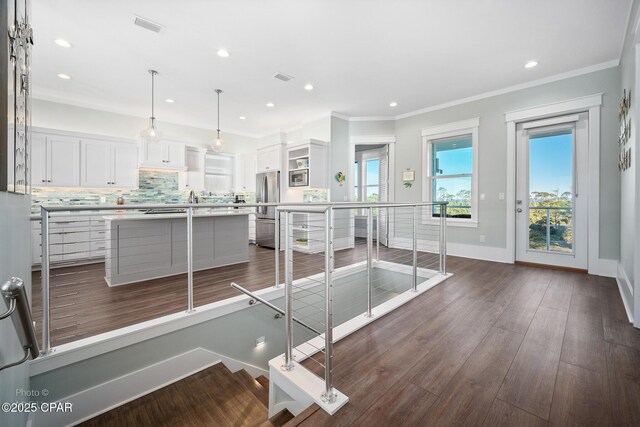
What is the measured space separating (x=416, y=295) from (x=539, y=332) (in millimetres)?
1049

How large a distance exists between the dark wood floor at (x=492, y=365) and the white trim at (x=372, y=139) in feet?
12.4

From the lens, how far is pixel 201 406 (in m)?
2.10

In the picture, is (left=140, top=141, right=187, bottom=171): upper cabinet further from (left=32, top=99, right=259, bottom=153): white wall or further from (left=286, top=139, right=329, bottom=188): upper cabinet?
(left=286, top=139, right=329, bottom=188): upper cabinet

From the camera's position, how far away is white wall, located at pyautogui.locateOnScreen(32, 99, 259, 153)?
15.4 feet

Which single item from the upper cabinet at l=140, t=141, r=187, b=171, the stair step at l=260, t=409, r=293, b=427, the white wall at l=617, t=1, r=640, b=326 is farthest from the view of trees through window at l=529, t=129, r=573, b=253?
the upper cabinet at l=140, t=141, r=187, b=171

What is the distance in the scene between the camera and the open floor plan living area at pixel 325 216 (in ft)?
5.12

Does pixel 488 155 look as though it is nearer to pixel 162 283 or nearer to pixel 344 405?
pixel 344 405

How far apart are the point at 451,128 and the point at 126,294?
5.54 m

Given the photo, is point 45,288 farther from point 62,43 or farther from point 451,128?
point 451,128

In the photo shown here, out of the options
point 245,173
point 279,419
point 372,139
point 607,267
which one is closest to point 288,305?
point 279,419

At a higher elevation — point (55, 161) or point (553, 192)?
point (55, 161)

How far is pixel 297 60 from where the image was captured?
356 centimetres

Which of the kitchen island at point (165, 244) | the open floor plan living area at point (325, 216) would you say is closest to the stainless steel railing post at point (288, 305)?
the open floor plan living area at point (325, 216)

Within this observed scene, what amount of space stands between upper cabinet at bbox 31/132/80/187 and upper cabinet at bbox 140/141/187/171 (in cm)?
102
